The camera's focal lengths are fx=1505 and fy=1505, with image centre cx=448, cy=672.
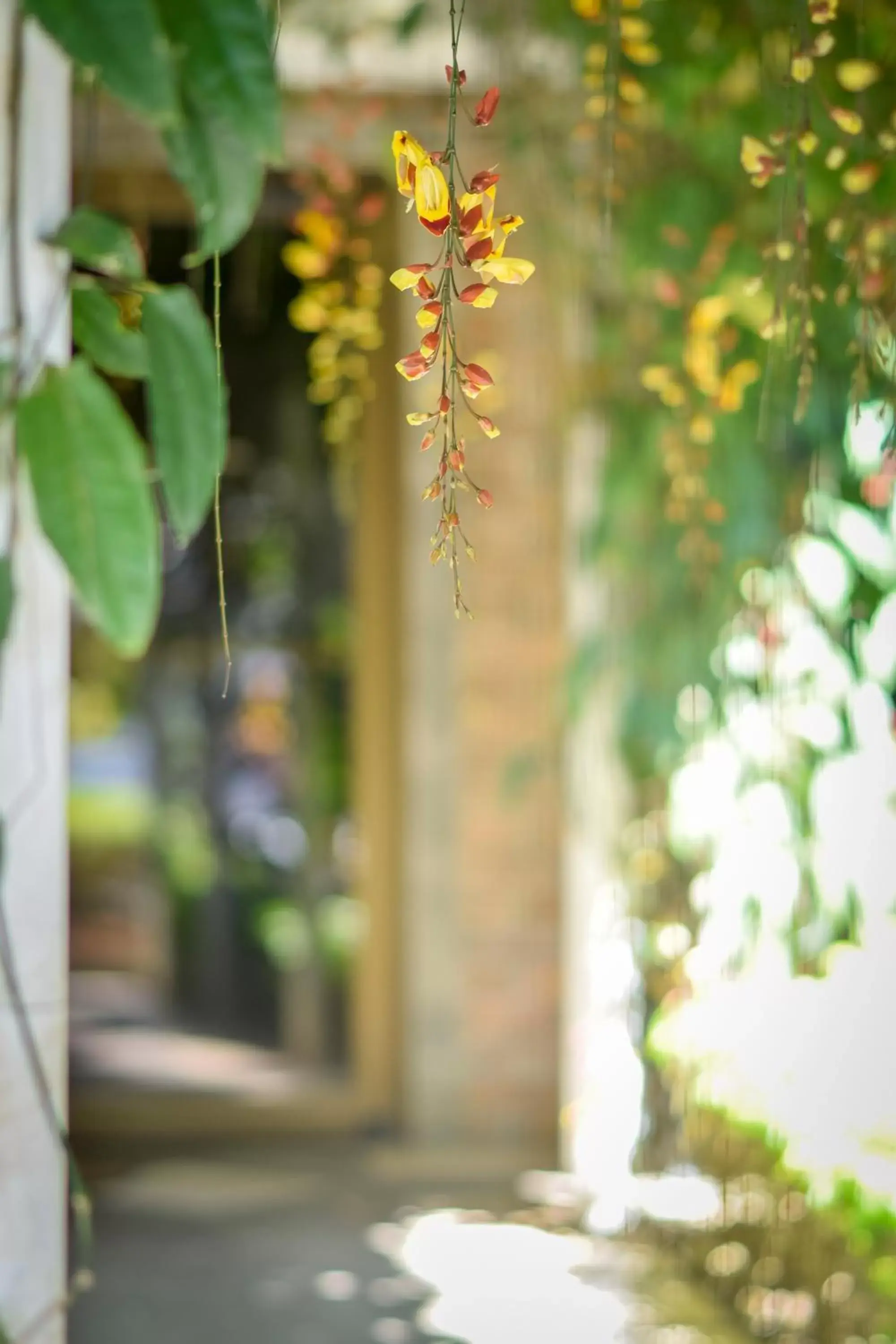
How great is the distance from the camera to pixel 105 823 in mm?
4516

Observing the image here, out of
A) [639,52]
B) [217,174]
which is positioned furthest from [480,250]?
[639,52]

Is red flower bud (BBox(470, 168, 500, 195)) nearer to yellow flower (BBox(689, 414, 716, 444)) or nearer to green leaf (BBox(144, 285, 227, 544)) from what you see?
green leaf (BBox(144, 285, 227, 544))

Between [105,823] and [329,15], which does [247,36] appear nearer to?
[329,15]

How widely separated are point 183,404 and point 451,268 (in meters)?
0.21

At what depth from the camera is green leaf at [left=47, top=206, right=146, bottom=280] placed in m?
1.03

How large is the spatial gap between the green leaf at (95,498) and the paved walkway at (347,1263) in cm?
138

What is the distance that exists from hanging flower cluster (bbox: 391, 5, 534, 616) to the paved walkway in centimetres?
145

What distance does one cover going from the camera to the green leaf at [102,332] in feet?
3.38

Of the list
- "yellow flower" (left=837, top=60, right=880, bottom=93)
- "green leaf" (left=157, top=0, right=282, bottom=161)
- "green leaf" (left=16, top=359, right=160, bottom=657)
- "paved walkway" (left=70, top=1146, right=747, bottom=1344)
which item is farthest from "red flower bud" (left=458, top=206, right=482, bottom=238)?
"paved walkway" (left=70, top=1146, right=747, bottom=1344)

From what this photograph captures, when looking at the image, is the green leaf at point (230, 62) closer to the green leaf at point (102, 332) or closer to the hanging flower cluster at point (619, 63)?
the green leaf at point (102, 332)

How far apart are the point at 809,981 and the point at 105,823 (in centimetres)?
291

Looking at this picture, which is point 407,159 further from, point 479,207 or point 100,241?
point 100,241

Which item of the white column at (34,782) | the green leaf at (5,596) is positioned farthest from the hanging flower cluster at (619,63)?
the green leaf at (5,596)

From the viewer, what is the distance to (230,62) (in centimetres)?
91
